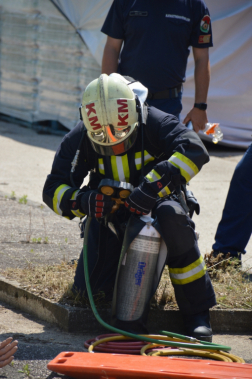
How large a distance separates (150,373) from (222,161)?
5937 millimetres

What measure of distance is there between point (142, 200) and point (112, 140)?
38 centimetres

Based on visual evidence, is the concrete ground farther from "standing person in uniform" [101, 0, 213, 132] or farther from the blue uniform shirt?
the blue uniform shirt

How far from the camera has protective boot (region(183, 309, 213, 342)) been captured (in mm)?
2787

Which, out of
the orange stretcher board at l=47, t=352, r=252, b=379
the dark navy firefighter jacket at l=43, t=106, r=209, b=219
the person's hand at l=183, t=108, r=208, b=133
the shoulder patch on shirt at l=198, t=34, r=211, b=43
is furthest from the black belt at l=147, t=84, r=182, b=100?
the orange stretcher board at l=47, t=352, r=252, b=379

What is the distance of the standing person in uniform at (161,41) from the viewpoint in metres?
3.83

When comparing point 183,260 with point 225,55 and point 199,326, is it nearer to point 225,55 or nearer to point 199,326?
point 199,326

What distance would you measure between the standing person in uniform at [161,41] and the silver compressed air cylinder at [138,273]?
1.42 metres

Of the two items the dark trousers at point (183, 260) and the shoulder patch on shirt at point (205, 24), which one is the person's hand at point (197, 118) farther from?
the dark trousers at point (183, 260)

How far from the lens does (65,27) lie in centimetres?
887

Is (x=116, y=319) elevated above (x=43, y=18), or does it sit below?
below

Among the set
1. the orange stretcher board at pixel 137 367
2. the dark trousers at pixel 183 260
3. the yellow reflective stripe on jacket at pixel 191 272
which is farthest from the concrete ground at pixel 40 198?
the yellow reflective stripe on jacket at pixel 191 272

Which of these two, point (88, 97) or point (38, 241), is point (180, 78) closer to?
point (88, 97)

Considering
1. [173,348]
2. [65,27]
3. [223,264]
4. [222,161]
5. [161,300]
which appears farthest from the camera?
[65,27]

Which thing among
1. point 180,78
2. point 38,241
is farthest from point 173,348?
point 180,78
